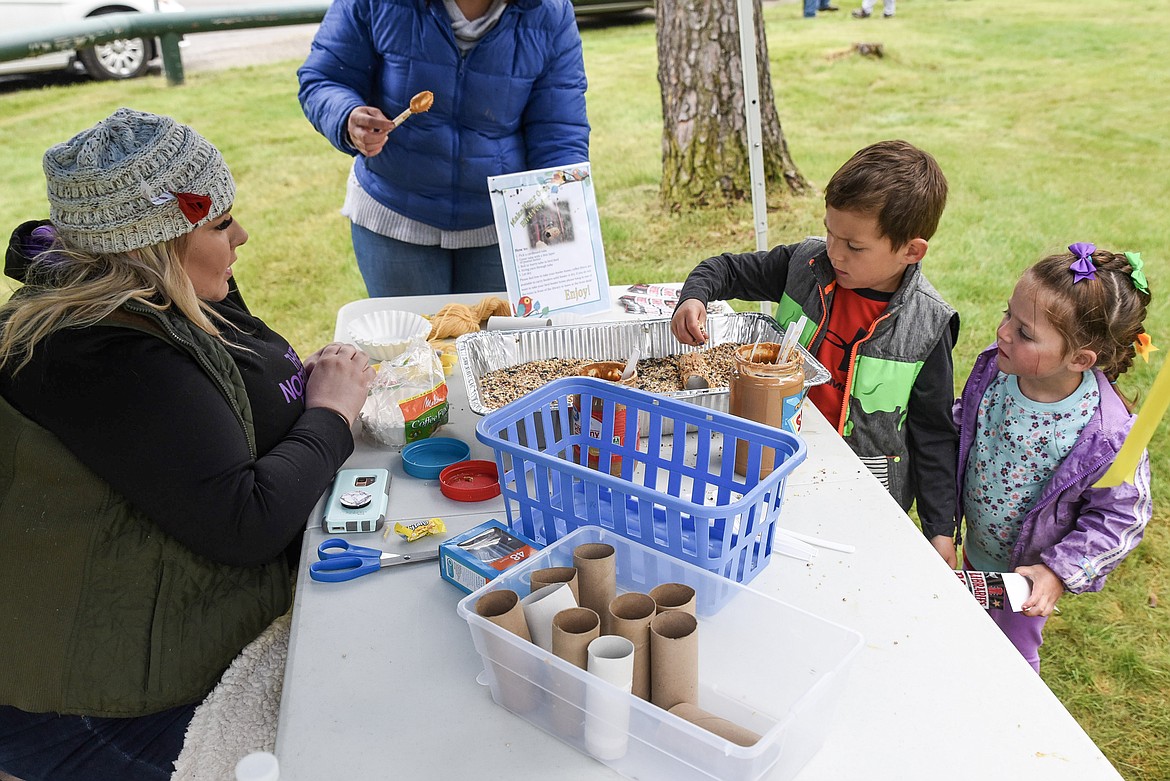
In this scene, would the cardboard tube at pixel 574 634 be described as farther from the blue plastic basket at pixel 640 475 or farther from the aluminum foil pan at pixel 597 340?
the aluminum foil pan at pixel 597 340

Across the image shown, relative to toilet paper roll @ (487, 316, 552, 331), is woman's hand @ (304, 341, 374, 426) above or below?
above

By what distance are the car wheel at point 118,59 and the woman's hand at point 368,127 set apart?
6.73 m

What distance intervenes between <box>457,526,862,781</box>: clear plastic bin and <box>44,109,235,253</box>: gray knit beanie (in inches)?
29.7

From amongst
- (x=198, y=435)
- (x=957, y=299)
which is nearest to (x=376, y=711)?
(x=198, y=435)

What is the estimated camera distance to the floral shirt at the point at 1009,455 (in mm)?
1787

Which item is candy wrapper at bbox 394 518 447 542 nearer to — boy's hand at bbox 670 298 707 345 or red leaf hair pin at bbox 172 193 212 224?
red leaf hair pin at bbox 172 193 212 224

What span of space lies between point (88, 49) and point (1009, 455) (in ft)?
26.7

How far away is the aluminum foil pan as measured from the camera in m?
1.99

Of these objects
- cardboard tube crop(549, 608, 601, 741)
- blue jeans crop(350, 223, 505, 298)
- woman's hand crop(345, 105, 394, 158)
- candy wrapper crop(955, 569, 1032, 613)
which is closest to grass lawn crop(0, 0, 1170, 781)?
candy wrapper crop(955, 569, 1032, 613)

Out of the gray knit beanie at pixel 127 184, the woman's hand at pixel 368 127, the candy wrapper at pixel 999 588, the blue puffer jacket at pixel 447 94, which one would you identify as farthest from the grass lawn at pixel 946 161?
the gray knit beanie at pixel 127 184

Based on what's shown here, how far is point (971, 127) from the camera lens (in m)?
7.67

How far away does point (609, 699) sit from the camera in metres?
0.96

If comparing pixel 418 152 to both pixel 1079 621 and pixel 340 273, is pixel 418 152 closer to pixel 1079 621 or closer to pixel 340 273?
pixel 1079 621

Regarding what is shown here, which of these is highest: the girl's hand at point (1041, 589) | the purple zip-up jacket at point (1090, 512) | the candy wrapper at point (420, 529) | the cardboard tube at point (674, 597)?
the cardboard tube at point (674, 597)
